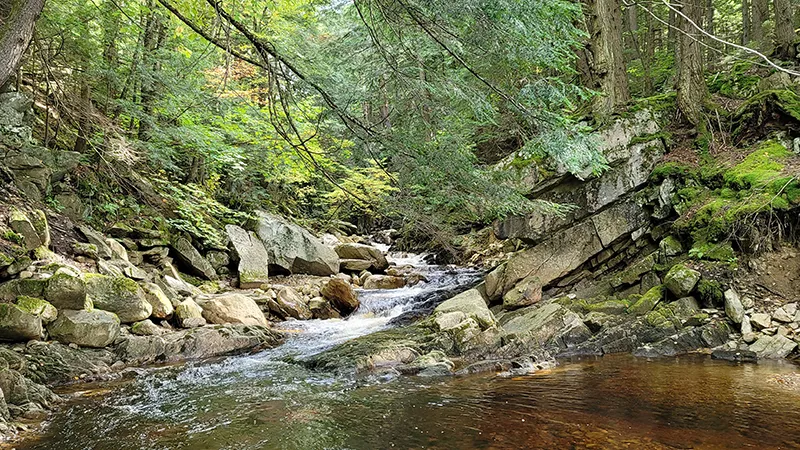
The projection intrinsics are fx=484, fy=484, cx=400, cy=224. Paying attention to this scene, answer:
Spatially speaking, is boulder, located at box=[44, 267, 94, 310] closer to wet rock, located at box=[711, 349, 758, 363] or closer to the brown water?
the brown water

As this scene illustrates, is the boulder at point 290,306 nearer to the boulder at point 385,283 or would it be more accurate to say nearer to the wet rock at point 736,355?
the boulder at point 385,283

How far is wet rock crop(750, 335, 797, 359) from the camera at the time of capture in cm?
692

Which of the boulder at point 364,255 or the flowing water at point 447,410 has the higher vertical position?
the boulder at point 364,255

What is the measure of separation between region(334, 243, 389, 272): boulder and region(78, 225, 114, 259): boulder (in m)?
8.16

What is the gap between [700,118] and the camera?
10992 millimetres

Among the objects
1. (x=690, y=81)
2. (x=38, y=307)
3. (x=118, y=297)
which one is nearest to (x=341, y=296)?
(x=118, y=297)

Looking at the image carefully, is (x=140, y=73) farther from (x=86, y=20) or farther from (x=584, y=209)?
(x=584, y=209)

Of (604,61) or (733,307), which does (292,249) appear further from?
(733,307)

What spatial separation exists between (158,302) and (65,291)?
1.78 metres

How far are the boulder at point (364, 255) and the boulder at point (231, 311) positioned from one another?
6.45m

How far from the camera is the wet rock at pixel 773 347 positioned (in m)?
6.92

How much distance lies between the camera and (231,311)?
32.7ft

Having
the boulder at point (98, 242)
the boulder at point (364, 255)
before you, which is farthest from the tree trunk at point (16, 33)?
the boulder at point (364, 255)

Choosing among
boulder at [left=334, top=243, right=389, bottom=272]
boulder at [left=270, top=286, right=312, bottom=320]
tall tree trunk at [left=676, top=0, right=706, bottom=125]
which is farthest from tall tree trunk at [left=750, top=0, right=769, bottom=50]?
boulder at [left=270, top=286, right=312, bottom=320]
